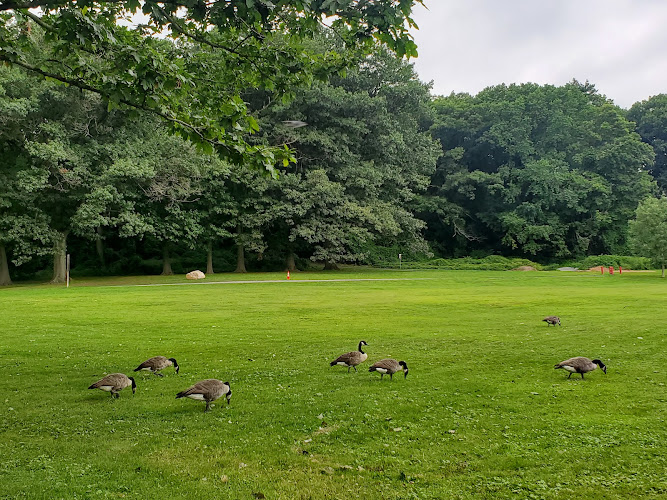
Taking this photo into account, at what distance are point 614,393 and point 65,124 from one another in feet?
130

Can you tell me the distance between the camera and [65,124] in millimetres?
38406

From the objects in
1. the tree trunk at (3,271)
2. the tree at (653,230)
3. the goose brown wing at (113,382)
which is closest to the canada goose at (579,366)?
the goose brown wing at (113,382)

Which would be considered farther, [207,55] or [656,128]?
[656,128]

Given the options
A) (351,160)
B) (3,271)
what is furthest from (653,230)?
(3,271)

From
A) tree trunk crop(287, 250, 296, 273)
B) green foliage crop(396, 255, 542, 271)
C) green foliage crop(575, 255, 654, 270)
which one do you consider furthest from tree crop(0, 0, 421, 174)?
green foliage crop(575, 255, 654, 270)

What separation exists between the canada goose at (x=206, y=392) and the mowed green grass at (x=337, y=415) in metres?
0.26

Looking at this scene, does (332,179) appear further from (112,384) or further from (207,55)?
(112,384)

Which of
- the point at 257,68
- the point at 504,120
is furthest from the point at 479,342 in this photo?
the point at 504,120

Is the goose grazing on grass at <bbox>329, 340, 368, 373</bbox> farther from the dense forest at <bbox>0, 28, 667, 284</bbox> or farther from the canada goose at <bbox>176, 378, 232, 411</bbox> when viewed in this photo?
the dense forest at <bbox>0, 28, 667, 284</bbox>

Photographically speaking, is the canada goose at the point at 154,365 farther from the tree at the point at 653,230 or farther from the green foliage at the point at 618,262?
the green foliage at the point at 618,262

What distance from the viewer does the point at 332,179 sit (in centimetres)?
5109

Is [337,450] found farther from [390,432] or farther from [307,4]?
[307,4]

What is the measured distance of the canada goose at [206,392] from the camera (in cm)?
804

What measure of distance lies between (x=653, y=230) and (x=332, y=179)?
28.5 m
